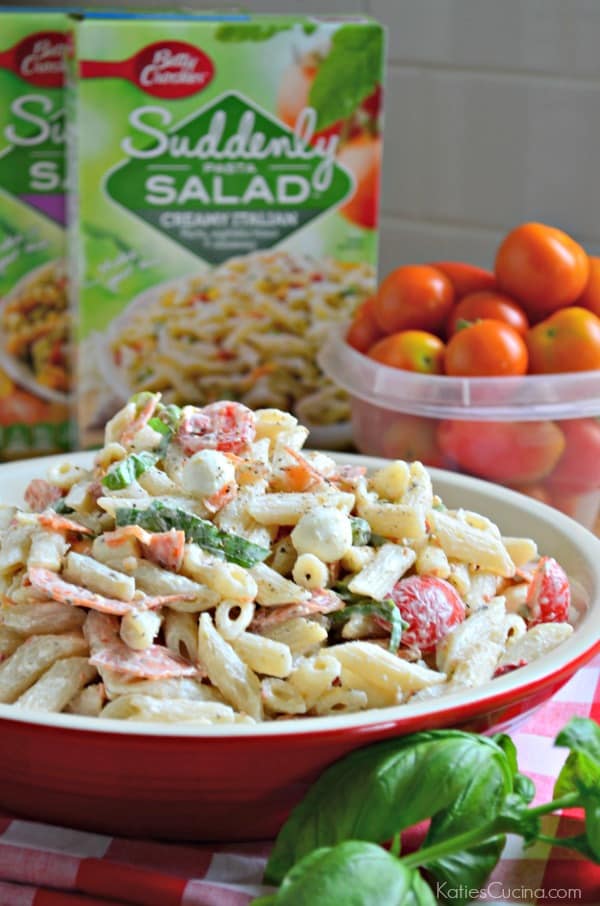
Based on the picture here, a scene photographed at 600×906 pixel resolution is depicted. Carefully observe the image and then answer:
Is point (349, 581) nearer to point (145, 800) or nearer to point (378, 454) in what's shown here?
point (145, 800)

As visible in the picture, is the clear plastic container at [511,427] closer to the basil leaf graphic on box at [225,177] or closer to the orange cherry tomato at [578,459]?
the orange cherry tomato at [578,459]

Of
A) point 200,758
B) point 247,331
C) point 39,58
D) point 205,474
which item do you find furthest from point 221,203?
point 200,758

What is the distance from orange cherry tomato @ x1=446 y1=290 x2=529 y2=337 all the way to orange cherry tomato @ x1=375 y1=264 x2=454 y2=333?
0.02 meters

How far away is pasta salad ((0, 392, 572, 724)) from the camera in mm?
992

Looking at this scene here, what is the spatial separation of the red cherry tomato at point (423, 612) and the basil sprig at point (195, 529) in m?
0.11

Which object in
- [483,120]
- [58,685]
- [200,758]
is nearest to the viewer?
[200,758]

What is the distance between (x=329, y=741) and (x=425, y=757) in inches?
2.4

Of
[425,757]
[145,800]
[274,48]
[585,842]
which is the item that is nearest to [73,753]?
[145,800]

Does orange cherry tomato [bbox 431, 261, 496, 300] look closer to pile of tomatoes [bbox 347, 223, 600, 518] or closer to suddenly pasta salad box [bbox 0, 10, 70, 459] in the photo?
pile of tomatoes [bbox 347, 223, 600, 518]

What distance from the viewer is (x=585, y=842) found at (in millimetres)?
903

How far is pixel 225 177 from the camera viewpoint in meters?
1.75

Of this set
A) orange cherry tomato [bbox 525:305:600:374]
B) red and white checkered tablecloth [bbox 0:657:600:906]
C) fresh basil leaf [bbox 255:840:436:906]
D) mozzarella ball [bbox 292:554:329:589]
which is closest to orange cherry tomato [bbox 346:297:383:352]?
orange cherry tomato [bbox 525:305:600:374]

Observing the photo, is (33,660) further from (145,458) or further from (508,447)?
(508,447)

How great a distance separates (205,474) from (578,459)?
0.64 m
